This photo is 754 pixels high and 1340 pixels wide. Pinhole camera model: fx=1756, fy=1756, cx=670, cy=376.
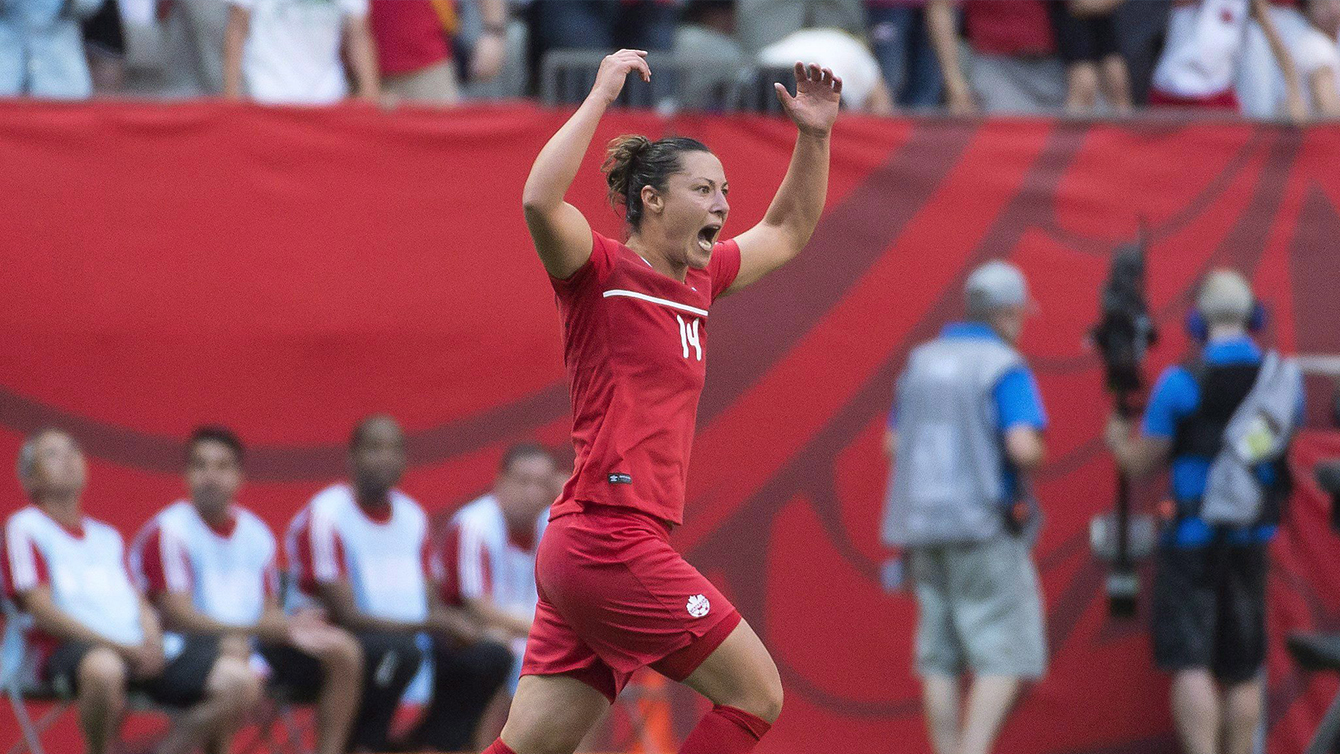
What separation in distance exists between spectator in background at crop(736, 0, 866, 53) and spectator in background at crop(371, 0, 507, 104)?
4.03 ft

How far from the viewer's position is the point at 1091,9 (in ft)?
28.7

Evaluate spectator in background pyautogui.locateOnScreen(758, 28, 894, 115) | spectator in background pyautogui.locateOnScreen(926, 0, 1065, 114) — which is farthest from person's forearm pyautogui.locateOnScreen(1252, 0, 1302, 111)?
spectator in background pyautogui.locateOnScreen(758, 28, 894, 115)

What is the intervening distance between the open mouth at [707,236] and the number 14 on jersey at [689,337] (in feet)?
0.56

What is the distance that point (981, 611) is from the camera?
7.10 m

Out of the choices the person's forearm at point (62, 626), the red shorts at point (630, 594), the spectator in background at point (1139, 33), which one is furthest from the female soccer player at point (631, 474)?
the spectator in background at point (1139, 33)

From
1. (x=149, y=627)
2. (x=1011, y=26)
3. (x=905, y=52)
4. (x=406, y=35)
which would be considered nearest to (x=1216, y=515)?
(x=1011, y=26)

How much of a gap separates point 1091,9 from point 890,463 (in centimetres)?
256

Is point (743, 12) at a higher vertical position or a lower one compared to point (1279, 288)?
higher

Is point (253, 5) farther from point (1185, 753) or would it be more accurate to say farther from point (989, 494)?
point (1185, 753)

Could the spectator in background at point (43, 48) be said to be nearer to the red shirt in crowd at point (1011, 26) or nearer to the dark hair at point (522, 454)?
the dark hair at point (522, 454)

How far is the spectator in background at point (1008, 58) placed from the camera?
881cm

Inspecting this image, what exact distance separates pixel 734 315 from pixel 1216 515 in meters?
2.28

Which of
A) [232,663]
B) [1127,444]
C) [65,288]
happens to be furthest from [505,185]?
[1127,444]

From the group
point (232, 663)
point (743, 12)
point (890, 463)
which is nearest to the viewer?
point (232, 663)
